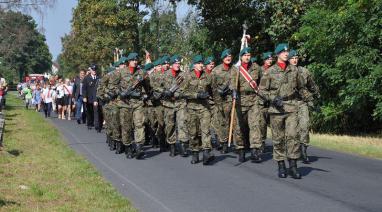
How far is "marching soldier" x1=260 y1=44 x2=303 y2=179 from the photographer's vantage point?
400 inches

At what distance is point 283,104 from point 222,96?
3.61 m

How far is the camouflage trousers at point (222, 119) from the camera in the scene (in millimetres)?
13750

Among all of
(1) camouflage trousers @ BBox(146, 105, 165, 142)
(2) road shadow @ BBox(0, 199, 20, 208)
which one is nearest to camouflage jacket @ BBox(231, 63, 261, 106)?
(1) camouflage trousers @ BBox(146, 105, 165, 142)

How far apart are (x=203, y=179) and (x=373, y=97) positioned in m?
9.68

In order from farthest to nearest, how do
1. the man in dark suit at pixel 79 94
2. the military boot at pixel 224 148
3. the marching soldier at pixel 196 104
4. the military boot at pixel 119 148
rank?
the man in dark suit at pixel 79 94
the military boot at pixel 119 148
the military boot at pixel 224 148
the marching soldier at pixel 196 104

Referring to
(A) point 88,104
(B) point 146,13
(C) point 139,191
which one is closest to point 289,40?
(A) point 88,104

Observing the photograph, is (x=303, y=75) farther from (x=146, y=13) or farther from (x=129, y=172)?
(x=146, y=13)

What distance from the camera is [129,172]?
11.2 metres

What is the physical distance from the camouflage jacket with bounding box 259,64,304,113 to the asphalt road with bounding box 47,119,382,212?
116cm

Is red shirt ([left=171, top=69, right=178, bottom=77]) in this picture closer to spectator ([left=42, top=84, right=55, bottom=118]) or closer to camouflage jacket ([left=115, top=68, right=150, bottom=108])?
camouflage jacket ([left=115, top=68, right=150, bottom=108])

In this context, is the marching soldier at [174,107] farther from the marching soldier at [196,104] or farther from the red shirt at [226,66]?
the red shirt at [226,66]

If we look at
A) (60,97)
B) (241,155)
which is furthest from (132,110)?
(60,97)

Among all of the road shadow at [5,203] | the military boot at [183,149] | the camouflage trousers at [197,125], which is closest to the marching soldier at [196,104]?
the camouflage trousers at [197,125]

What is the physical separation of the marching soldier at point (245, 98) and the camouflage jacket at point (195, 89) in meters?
0.57
